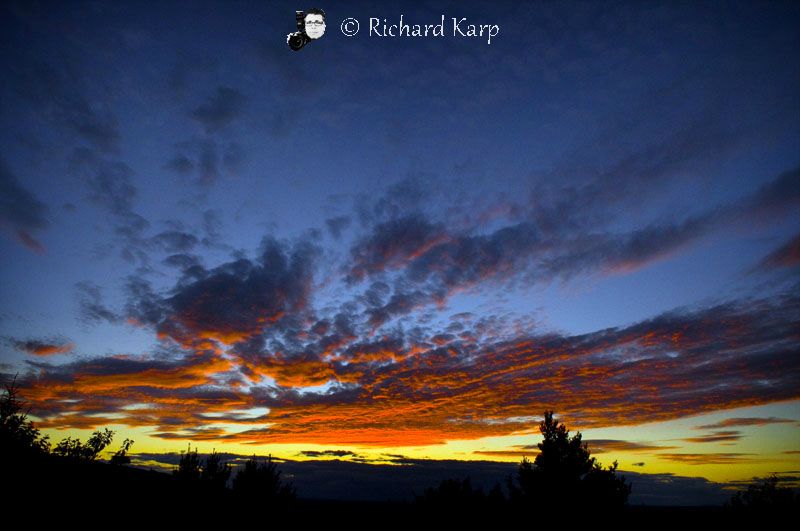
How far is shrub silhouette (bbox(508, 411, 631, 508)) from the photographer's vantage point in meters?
30.9

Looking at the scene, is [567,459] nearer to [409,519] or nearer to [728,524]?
[728,524]

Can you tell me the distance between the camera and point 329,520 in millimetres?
25531

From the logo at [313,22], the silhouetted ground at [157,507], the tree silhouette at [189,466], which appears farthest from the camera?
the tree silhouette at [189,466]

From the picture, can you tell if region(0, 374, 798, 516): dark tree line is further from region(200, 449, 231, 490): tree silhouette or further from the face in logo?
the face in logo

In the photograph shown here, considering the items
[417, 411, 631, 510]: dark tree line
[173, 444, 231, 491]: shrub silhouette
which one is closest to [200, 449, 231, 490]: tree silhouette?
[173, 444, 231, 491]: shrub silhouette

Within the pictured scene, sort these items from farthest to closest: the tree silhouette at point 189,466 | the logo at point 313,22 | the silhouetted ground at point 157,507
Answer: the tree silhouette at point 189,466, the silhouetted ground at point 157,507, the logo at point 313,22

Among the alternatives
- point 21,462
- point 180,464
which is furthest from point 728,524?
point 21,462

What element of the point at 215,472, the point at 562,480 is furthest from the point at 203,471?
the point at 562,480

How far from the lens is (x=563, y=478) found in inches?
1287

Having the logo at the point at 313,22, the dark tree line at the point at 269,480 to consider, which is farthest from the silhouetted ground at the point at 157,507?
the logo at the point at 313,22

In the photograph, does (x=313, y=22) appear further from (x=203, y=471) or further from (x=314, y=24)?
(x=203, y=471)

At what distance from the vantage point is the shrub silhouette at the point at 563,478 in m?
30.9

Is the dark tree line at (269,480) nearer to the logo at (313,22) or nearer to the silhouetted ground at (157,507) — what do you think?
the silhouetted ground at (157,507)

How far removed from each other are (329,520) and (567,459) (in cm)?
A: 1998
